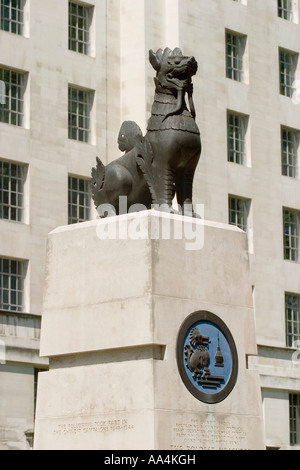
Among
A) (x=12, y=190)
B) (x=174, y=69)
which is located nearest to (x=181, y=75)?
(x=174, y=69)

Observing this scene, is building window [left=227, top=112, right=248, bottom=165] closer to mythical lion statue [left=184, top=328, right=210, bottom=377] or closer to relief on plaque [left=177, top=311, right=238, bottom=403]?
relief on plaque [left=177, top=311, right=238, bottom=403]

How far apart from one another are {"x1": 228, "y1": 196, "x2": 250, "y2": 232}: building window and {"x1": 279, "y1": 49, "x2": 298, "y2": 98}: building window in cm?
556

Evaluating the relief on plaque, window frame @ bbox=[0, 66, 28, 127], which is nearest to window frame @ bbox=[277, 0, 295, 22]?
window frame @ bbox=[0, 66, 28, 127]

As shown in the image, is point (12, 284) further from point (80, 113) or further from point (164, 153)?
point (164, 153)

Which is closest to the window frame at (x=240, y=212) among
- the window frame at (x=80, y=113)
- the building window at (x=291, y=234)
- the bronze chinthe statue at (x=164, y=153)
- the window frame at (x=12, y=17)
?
the building window at (x=291, y=234)

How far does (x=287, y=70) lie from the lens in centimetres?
5675

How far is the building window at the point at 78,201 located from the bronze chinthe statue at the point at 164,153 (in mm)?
23899

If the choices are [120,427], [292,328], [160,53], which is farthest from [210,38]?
[120,427]

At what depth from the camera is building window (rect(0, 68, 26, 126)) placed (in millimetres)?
45688

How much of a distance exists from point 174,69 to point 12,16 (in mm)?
24860

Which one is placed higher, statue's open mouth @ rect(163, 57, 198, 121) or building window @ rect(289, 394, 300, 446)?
statue's open mouth @ rect(163, 57, 198, 121)

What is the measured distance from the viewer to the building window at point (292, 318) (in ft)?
179

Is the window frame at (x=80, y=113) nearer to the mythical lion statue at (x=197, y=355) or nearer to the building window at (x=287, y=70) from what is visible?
the building window at (x=287, y=70)

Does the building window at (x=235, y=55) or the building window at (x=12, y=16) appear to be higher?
the building window at (x=235, y=55)
